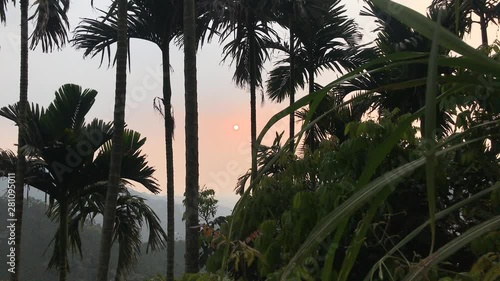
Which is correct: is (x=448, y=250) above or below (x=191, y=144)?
below

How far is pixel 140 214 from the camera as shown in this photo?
9195 mm

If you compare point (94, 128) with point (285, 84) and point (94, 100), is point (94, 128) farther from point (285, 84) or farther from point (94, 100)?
point (285, 84)

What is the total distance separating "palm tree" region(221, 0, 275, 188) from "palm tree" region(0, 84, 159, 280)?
7.54ft

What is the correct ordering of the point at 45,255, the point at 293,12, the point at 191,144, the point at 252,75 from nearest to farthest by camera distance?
1. the point at 191,144
2. the point at 293,12
3. the point at 252,75
4. the point at 45,255

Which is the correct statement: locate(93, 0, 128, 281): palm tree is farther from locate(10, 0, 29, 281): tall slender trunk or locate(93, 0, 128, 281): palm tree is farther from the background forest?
locate(10, 0, 29, 281): tall slender trunk

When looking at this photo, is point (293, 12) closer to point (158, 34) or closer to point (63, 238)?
point (158, 34)

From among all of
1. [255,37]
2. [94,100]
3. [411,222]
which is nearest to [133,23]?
[94,100]

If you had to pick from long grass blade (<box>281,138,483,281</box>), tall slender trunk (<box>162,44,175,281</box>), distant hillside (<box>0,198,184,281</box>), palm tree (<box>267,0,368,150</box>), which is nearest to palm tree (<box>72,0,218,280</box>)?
tall slender trunk (<box>162,44,175,281</box>)

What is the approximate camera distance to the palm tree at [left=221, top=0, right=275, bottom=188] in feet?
30.9

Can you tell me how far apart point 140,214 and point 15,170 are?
3014 millimetres

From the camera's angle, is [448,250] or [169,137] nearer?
[448,250]


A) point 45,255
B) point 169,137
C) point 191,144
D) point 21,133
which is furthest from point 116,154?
point 45,255

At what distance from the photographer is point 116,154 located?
22.2ft

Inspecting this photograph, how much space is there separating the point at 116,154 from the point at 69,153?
8.16 feet
